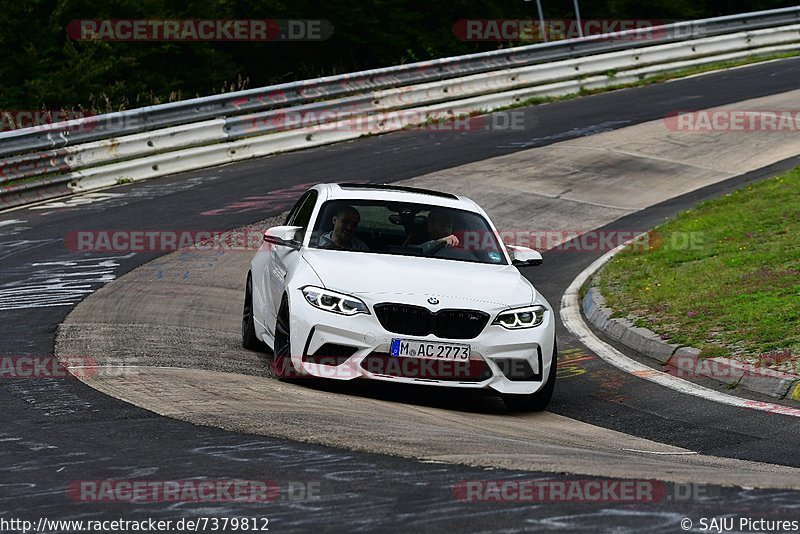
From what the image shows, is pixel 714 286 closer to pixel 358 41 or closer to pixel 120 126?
pixel 120 126

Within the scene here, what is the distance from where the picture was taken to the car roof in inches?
413

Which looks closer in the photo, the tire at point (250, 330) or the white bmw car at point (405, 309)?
the white bmw car at point (405, 309)

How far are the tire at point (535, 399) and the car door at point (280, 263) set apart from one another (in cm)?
192

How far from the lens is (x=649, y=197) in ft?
63.2

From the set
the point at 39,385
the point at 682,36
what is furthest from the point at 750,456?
the point at 682,36

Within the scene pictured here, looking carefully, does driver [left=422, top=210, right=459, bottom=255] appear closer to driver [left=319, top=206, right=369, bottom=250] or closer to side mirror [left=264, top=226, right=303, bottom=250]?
driver [left=319, top=206, right=369, bottom=250]

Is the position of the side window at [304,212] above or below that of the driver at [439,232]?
above

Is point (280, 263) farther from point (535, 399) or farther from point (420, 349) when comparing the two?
point (535, 399)

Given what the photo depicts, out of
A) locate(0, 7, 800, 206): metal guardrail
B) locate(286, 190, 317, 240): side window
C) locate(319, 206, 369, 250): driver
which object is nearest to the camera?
locate(319, 206, 369, 250): driver

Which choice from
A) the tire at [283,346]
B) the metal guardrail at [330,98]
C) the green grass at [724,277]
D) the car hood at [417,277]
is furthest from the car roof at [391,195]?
the metal guardrail at [330,98]

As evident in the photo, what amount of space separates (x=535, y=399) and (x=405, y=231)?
1.91m

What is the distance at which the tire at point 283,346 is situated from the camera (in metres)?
9.05

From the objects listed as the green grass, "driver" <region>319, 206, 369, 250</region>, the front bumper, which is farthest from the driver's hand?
the green grass

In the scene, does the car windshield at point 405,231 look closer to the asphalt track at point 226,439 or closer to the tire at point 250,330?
the tire at point 250,330
